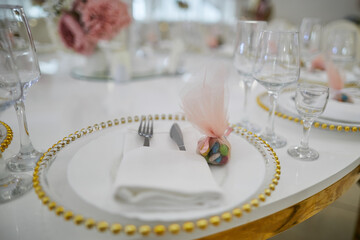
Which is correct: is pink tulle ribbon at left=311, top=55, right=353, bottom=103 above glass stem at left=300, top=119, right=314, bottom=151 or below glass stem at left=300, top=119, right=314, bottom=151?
above

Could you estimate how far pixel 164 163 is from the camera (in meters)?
0.47

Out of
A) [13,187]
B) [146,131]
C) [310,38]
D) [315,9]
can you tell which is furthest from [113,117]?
[315,9]

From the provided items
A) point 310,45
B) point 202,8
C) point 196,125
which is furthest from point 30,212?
point 202,8

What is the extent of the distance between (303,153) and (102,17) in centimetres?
95

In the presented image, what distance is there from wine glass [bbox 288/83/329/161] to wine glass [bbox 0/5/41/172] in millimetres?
572

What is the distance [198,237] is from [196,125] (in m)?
0.22

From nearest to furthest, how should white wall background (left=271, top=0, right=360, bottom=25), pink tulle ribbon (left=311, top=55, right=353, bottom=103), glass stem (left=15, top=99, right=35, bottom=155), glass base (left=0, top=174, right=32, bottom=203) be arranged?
glass base (left=0, top=174, right=32, bottom=203)
glass stem (left=15, top=99, right=35, bottom=155)
pink tulle ribbon (left=311, top=55, right=353, bottom=103)
white wall background (left=271, top=0, right=360, bottom=25)

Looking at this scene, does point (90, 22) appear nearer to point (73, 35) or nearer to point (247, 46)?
point (73, 35)

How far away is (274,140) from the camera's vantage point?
0.69 metres

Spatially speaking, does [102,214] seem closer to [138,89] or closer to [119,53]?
[138,89]

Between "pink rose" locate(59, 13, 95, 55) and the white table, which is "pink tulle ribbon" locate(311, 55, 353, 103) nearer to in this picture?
the white table

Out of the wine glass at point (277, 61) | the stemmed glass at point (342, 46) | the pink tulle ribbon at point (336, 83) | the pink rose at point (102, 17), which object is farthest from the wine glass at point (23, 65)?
the stemmed glass at point (342, 46)

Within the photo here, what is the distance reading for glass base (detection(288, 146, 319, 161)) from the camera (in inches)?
24.1

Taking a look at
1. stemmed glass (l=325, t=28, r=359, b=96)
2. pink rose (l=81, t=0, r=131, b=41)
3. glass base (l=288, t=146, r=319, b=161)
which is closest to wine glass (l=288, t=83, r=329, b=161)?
glass base (l=288, t=146, r=319, b=161)
